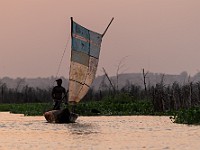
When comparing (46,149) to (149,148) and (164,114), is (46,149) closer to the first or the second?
(149,148)

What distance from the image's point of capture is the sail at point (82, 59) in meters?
25.1

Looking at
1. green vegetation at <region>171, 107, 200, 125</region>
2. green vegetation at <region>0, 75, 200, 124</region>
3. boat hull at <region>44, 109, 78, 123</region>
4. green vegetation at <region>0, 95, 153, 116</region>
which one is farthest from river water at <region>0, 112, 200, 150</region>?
green vegetation at <region>0, 95, 153, 116</region>

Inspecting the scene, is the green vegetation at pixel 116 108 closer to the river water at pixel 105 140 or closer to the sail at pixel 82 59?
the sail at pixel 82 59

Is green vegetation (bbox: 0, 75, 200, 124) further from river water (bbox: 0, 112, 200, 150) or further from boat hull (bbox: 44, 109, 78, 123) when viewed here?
boat hull (bbox: 44, 109, 78, 123)

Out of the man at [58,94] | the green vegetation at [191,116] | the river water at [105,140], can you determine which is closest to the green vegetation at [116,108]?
the man at [58,94]

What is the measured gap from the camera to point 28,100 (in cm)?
5591

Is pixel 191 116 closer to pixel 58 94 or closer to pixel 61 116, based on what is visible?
pixel 61 116

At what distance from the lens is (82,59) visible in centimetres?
2577

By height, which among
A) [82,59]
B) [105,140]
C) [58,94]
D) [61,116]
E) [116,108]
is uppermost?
[82,59]

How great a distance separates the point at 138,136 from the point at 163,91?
13317mm

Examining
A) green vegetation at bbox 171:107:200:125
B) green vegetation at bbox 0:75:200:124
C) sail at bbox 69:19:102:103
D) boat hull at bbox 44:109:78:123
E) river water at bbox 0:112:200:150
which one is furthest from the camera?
sail at bbox 69:19:102:103

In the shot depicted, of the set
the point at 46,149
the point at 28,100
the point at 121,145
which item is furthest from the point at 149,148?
the point at 28,100

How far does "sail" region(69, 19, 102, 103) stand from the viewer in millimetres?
25062

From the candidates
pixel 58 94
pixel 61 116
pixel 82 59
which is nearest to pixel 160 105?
pixel 82 59
